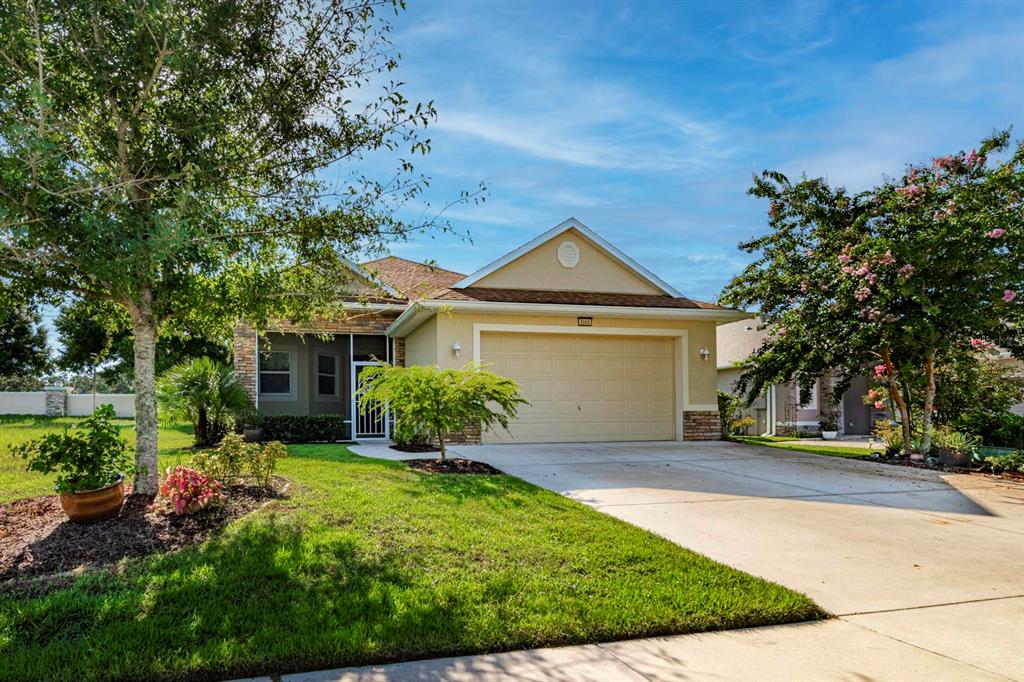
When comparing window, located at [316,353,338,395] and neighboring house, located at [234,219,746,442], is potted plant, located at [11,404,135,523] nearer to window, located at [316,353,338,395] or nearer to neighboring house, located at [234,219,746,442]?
neighboring house, located at [234,219,746,442]

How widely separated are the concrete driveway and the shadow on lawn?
251 cm

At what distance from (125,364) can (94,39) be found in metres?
27.4

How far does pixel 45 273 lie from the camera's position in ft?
20.4

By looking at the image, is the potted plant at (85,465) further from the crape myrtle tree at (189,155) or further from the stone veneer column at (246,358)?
the stone veneer column at (246,358)

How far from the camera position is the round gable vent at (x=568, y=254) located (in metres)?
15.5

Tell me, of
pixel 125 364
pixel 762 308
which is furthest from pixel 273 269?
pixel 125 364

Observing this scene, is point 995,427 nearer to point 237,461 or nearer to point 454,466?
point 454,466

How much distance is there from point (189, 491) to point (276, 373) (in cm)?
1151

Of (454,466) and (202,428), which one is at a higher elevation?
(202,428)

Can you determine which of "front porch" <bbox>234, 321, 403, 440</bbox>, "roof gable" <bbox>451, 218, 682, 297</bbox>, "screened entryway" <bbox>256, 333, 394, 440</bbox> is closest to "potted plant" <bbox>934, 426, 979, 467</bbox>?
"roof gable" <bbox>451, 218, 682, 297</bbox>

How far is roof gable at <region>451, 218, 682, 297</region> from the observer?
49.5ft

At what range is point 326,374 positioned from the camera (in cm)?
1780

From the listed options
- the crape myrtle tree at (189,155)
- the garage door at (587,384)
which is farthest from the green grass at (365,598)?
the garage door at (587,384)

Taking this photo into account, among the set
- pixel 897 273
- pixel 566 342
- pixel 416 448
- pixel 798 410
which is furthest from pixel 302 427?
pixel 798 410
